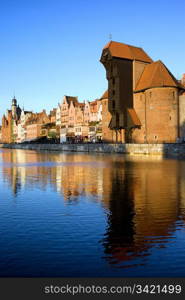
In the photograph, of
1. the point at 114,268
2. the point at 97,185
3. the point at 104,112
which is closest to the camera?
the point at 114,268

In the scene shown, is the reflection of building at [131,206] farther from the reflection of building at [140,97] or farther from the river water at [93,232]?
the reflection of building at [140,97]

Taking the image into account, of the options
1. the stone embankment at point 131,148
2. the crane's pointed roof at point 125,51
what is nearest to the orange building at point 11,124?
the stone embankment at point 131,148

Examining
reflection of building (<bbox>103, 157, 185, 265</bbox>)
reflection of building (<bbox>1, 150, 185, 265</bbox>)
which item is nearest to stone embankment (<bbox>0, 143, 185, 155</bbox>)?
reflection of building (<bbox>1, 150, 185, 265</bbox>)

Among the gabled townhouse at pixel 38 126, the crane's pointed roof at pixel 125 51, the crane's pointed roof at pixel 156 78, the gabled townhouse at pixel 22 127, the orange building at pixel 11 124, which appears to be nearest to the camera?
the crane's pointed roof at pixel 156 78

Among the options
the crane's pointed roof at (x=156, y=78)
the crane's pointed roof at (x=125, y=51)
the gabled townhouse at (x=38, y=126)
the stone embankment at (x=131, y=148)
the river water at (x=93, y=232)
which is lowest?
the river water at (x=93, y=232)

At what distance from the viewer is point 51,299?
5.70m

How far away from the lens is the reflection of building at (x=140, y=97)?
199ft

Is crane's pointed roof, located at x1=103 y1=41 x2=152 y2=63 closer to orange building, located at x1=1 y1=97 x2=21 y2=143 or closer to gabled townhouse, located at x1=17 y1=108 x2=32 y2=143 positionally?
gabled townhouse, located at x1=17 y1=108 x2=32 y2=143

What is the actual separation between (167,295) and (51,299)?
1967mm

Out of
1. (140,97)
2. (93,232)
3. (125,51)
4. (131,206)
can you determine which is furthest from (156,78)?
(93,232)

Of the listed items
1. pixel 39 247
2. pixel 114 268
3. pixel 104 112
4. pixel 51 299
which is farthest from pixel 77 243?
pixel 104 112

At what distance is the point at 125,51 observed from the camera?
6531cm

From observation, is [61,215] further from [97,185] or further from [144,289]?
[97,185]

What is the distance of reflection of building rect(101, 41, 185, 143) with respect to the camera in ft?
199
